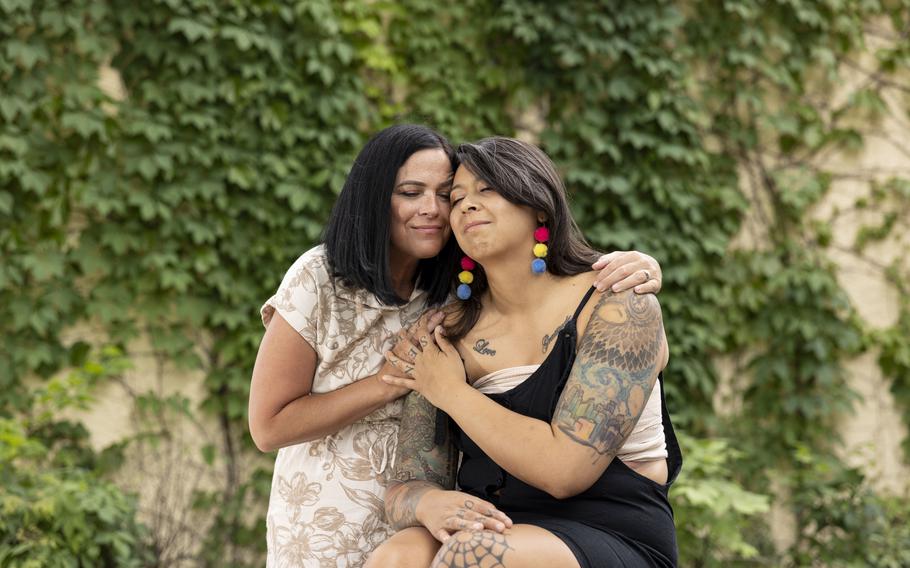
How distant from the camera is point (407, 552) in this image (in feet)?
5.86

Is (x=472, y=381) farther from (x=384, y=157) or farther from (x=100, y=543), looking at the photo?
(x=100, y=543)

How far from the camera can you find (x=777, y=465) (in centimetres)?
453

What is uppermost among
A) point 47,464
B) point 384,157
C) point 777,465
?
point 384,157

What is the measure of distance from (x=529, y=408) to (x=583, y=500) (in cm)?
20

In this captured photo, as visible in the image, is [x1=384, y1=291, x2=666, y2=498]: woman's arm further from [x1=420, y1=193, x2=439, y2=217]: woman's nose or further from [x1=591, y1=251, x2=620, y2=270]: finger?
[x1=420, y1=193, x2=439, y2=217]: woman's nose

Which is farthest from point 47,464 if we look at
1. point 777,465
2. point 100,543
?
point 777,465

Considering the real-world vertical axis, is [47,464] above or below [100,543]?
above

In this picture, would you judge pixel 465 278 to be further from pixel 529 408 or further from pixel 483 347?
pixel 529 408

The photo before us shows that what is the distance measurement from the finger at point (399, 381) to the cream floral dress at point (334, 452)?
4.9 inches

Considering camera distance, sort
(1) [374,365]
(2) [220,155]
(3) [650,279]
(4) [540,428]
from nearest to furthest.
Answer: (4) [540,428] < (3) [650,279] < (1) [374,365] < (2) [220,155]

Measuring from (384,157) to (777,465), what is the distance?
10.2ft

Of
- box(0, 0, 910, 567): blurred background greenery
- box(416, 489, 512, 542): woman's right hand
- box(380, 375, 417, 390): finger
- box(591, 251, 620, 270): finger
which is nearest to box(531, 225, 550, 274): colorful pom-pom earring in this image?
box(591, 251, 620, 270): finger

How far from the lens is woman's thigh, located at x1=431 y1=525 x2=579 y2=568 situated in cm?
163

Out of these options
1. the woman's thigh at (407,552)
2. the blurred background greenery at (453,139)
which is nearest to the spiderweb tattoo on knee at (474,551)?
the woman's thigh at (407,552)
